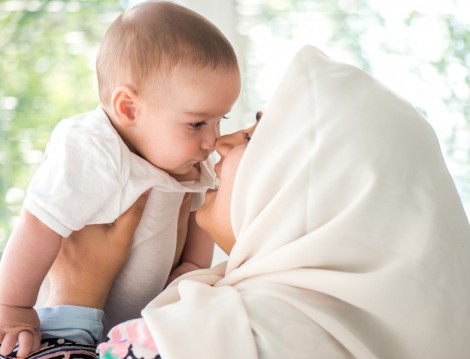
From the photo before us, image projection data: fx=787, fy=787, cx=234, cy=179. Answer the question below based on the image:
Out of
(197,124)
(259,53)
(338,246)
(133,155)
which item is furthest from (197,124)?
(259,53)

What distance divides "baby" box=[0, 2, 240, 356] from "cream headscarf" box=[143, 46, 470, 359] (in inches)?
10.2

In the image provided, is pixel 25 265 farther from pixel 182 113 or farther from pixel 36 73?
pixel 36 73

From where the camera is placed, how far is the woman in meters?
1.28

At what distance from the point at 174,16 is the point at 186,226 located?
0.52 meters

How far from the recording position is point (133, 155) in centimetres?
164

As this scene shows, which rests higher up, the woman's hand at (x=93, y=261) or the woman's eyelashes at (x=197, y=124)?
the woman's eyelashes at (x=197, y=124)

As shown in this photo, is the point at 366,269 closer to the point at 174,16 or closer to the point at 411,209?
the point at 411,209

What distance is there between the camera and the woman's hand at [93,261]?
163cm

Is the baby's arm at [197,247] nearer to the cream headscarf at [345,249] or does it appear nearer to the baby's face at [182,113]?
the baby's face at [182,113]

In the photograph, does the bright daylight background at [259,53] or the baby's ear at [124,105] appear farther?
the bright daylight background at [259,53]

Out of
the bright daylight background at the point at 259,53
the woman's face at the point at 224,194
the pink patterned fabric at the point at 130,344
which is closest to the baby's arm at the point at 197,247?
the woman's face at the point at 224,194

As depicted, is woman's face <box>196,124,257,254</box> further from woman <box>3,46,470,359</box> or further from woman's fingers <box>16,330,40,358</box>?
woman's fingers <box>16,330,40,358</box>

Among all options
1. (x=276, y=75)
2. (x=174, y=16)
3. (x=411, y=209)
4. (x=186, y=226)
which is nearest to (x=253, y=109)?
(x=276, y=75)

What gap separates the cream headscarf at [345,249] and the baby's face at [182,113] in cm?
24
